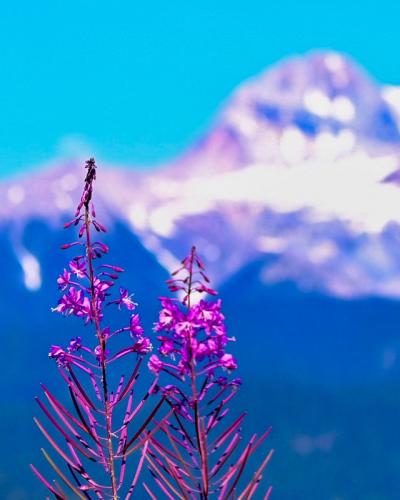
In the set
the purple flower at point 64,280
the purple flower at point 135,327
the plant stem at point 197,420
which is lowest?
the plant stem at point 197,420

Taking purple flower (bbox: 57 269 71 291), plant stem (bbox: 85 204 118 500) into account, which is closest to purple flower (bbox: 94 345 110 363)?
plant stem (bbox: 85 204 118 500)

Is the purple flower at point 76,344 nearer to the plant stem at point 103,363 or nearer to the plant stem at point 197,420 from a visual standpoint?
the plant stem at point 103,363

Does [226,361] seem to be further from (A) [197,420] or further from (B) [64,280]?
(B) [64,280]

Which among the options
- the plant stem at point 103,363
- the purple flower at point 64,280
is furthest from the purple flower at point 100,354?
the purple flower at point 64,280

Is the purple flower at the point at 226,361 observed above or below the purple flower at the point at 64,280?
below

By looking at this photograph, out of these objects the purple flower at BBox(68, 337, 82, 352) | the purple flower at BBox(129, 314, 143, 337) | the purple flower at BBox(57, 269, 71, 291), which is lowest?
the purple flower at BBox(68, 337, 82, 352)

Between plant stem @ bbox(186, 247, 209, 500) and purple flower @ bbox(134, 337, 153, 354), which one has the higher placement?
purple flower @ bbox(134, 337, 153, 354)

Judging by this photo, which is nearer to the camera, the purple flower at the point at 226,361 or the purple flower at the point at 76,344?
the purple flower at the point at 226,361

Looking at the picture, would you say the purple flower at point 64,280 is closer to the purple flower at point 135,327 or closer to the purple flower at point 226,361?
the purple flower at point 135,327

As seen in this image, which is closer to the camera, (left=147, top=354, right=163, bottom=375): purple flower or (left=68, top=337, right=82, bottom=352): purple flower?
(left=147, top=354, right=163, bottom=375): purple flower

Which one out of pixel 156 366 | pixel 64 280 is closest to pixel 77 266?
pixel 64 280

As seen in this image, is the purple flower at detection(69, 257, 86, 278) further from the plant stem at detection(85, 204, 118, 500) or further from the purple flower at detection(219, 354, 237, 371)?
the purple flower at detection(219, 354, 237, 371)

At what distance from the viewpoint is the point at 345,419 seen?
6.57 m

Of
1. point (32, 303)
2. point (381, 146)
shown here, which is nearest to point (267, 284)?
point (381, 146)
